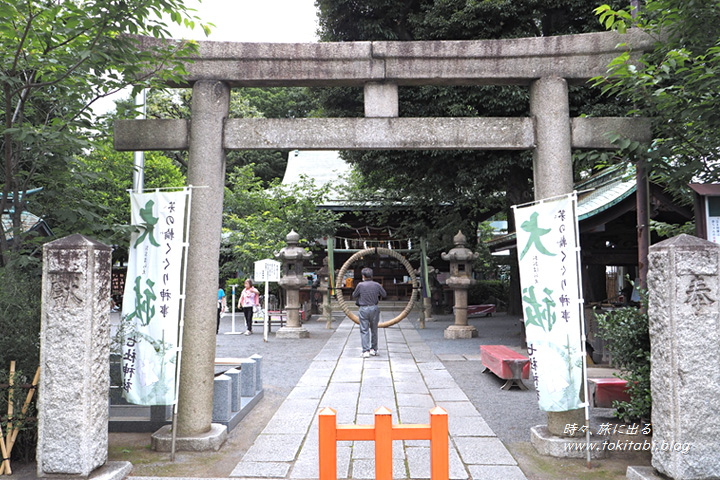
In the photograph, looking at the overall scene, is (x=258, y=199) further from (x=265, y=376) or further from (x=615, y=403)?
(x=615, y=403)

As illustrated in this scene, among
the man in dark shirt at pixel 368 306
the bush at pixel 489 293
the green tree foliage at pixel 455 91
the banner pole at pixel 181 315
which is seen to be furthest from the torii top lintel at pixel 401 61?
the bush at pixel 489 293

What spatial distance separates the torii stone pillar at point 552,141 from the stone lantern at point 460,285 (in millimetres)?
8844

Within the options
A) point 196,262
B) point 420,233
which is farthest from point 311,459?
point 420,233

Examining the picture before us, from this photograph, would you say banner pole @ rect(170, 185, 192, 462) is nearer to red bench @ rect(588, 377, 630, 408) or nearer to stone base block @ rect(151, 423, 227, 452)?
stone base block @ rect(151, 423, 227, 452)

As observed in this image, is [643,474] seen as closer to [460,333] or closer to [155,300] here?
[155,300]

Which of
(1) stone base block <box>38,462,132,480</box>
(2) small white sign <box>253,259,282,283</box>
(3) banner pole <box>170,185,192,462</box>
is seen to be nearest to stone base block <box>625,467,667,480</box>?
(3) banner pole <box>170,185,192,462</box>

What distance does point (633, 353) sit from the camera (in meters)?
4.84

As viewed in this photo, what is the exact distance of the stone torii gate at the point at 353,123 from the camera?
201 inches

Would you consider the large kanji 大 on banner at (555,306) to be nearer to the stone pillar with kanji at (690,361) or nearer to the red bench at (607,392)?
the stone pillar with kanji at (690,361)

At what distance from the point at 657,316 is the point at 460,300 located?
1024 cm

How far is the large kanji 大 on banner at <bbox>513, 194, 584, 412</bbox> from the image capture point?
473 centimetres

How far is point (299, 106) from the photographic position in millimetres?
33594

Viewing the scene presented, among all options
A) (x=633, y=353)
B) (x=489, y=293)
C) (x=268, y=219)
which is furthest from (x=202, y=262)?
(x=489, y=293)

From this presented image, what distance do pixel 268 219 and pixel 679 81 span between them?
16.3 metres
